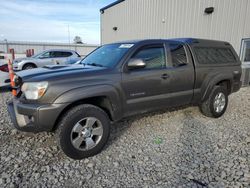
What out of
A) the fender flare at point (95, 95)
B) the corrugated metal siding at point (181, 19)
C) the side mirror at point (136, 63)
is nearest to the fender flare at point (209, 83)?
the side mirror at point (136, 63)

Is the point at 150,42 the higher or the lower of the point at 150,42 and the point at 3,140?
the higher

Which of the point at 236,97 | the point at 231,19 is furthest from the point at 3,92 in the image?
the point at 231,19

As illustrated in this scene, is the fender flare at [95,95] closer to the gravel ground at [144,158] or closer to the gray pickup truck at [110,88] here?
the gray pickup truck at [110,88]

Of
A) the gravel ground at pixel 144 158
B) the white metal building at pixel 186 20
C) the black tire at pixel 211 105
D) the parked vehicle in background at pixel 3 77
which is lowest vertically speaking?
the gravel ground at pixel 144 158

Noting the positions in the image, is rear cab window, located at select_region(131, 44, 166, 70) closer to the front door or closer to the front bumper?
the front door

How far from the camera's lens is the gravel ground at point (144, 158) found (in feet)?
9.10

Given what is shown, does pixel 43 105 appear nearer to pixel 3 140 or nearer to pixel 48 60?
pixel 3 140

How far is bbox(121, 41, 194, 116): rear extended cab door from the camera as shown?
3.61 metres

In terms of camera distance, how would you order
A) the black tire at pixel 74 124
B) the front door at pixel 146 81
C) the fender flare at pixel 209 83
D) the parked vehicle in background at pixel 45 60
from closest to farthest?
the black tire at pixel 74 124
the front door at pixel 146 81
the fender flare at pixel 209 83
the parked vehicle in background at pixel 45 60

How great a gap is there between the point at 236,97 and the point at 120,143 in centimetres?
516

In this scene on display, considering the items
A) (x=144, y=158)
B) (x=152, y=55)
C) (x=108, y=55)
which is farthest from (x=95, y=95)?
(x=152, y=55)

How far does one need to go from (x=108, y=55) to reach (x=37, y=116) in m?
1.76

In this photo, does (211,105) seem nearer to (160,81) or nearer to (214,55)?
(214,55)

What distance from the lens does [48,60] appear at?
524 inches
